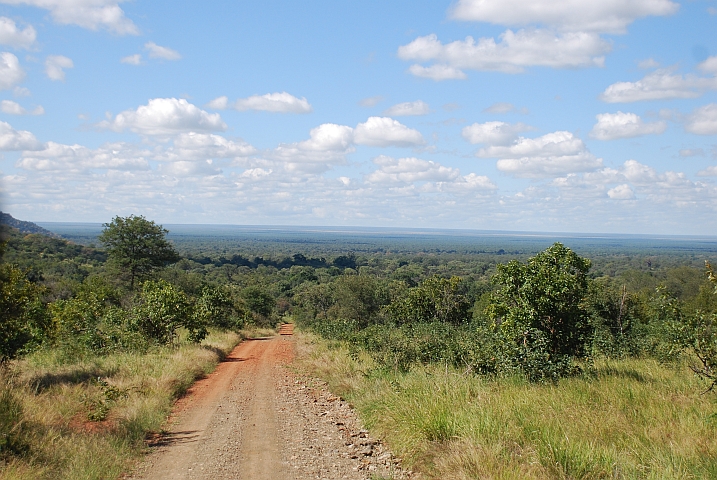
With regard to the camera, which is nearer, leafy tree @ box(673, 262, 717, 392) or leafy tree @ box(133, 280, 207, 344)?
leafy tree @ box(673, 262, 717, 392)

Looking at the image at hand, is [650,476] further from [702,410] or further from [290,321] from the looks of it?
[290,321]

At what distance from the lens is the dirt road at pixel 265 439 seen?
22.6 feet

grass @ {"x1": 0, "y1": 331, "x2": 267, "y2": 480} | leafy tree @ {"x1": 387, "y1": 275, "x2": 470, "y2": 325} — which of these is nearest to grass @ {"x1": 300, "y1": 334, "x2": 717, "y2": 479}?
grass @ {"x1": 0, "y1": 331, "x2": 267, "y2": 480}

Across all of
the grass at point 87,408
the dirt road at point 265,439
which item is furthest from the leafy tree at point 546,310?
the grass at point 87,408

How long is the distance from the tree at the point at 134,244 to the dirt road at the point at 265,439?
3085 centimetres

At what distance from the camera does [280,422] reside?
9461 mm

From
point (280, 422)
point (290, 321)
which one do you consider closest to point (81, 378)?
point (280, 422)

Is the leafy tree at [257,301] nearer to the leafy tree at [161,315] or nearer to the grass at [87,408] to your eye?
the leafy tree at [161,315]

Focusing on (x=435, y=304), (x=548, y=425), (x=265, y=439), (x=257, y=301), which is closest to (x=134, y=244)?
(x=257, y=301)

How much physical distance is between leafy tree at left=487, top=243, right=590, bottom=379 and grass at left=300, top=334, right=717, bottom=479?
60 centimetres

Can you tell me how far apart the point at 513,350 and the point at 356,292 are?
40288 millimetres

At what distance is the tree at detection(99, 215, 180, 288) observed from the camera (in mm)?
40781

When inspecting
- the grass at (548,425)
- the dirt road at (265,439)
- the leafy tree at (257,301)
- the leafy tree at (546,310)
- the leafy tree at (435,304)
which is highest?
the leafy tree at (546,310)

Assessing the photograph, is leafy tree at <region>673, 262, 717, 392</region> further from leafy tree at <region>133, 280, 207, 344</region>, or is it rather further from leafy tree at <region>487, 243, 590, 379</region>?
leafy tree at <region>133, 280, 207, 344</region>
